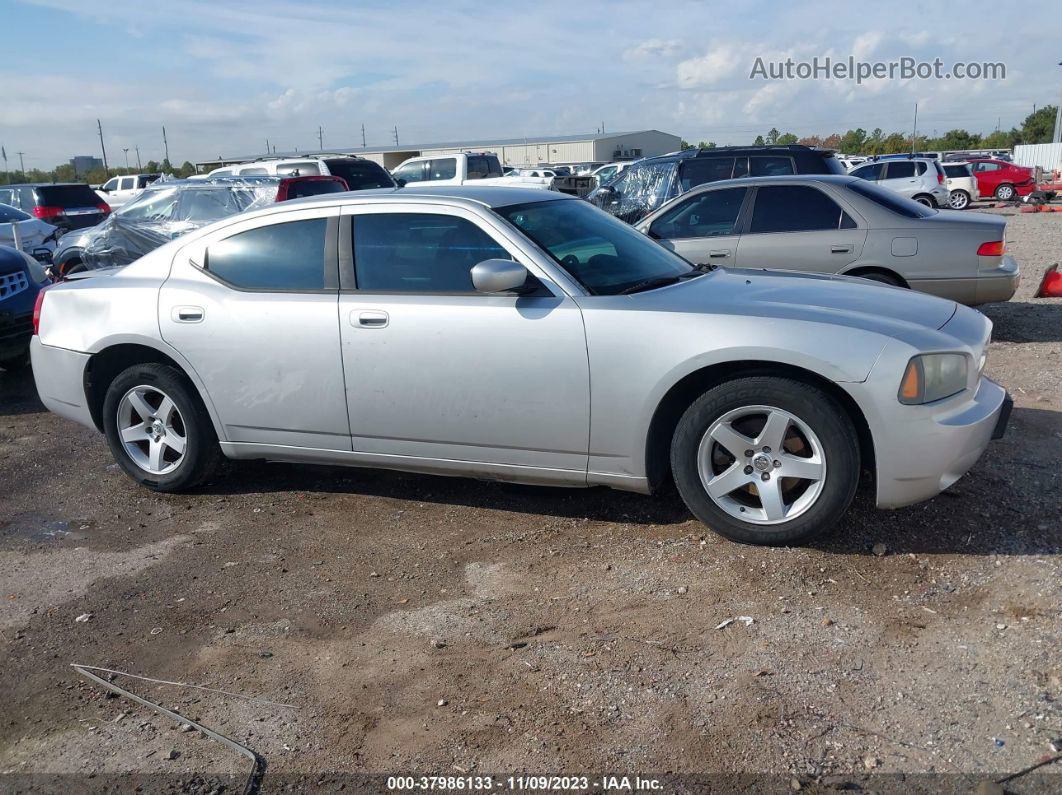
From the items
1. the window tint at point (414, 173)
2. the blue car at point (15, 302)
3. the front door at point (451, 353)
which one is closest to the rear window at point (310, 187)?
the blue car at point (15, 302)

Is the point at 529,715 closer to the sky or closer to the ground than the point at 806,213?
closer to the ground

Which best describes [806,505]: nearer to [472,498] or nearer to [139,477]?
[472,498]

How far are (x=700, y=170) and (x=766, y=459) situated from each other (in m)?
8.84

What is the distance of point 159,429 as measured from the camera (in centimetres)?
523

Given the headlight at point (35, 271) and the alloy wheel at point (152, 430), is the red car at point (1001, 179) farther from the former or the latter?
the alloy wheel at point (152, 430)

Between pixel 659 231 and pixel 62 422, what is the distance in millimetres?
5495

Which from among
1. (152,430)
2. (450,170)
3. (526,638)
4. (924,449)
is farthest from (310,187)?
(924,449)

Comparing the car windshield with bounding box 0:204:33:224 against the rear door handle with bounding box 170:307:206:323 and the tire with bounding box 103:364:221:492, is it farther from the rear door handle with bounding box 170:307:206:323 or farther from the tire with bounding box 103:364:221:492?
the rear door handle with bounding box 170:307:206:323

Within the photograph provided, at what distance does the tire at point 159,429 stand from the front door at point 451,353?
1.03 metres

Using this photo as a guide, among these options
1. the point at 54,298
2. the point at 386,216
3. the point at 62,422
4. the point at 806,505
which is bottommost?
the point at 62,422

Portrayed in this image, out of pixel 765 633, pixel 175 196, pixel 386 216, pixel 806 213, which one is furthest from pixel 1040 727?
pixel 175 196

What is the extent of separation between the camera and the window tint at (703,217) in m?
8.57

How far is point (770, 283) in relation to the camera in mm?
4641

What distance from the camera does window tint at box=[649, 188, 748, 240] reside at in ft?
28.1
